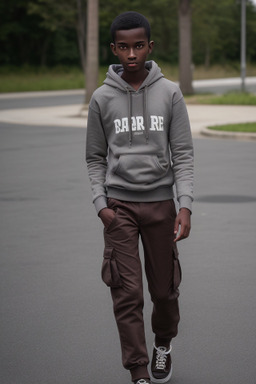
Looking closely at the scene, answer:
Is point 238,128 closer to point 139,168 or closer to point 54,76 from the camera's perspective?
point 139,168

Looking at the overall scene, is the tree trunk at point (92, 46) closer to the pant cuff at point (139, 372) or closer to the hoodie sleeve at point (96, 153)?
the hoodie sleeve at point (96, 153)

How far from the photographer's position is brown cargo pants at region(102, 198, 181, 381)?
14.3 ft

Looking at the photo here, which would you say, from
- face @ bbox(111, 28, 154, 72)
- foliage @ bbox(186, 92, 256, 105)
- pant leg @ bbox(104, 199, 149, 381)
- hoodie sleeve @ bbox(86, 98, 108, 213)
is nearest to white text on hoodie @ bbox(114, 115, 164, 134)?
hoodie sleeve @ bbox(86, 98, 108, 213)

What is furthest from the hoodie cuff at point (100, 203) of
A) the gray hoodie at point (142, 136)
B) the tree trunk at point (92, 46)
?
the tree trunk at point (92, 46)

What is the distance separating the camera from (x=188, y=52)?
33.3 meters

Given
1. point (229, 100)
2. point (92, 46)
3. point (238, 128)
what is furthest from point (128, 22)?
point (229, 100)

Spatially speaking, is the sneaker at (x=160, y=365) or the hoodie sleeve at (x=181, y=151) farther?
the sneaker at (x=160, y=365)

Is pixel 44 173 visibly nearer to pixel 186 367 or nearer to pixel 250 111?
pixel 186 367

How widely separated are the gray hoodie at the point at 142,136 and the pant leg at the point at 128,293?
0.12 m

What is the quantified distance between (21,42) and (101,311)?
7193cm

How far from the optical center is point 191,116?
80.6 feet

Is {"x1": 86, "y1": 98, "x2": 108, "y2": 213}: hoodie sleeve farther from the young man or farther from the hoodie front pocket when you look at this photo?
the hoodie front pocket

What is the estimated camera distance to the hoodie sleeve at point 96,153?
446cm

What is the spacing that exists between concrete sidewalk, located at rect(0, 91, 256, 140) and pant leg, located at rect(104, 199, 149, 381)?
48.1ft
